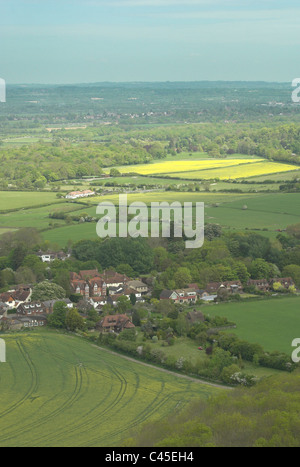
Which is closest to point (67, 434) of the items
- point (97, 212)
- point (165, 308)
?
point (165, 308)

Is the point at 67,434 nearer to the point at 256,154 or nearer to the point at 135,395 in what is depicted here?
the point at 135,395

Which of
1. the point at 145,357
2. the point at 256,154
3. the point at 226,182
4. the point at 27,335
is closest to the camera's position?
the point at 145,357

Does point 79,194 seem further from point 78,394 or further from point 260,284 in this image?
point 78,394

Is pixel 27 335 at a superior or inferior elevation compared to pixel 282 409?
inferior

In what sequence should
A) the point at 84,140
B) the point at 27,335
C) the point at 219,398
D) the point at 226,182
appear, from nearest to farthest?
1. the point at 219,398
2. the point at 27,335
3. the point at 226,182
4. the point at 84,140

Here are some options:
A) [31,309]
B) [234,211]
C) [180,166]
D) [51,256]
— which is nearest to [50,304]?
[31,309]

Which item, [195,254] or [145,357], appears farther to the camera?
[195,254]

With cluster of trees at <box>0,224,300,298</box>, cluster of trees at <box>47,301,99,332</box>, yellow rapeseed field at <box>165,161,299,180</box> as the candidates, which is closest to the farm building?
yellow rapeseed field at <box>165,161,299,180</box>
